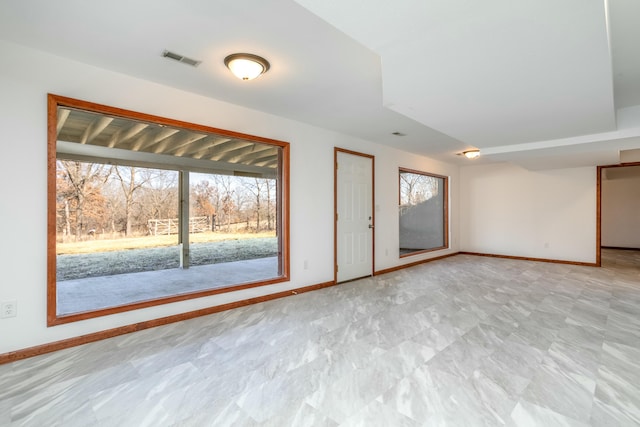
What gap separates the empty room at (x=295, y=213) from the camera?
1.73m

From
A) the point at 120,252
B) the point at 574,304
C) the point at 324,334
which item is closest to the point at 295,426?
the point at 324,334

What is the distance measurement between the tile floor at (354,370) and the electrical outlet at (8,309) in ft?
1.25

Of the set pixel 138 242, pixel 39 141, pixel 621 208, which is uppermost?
pixel 39 141

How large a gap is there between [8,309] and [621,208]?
43.9 ft

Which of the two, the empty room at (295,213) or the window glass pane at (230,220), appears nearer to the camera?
the empty room at (295,213)

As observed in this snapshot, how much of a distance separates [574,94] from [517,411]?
8.33ft

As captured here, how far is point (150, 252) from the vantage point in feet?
16.9

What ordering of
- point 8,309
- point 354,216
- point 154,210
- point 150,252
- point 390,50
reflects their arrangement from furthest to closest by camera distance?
point 150,252 < point 354,216 < point 154,210 < point 8,309 < point 390,50

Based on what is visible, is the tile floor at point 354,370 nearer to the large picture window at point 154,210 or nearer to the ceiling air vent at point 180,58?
the large picture window at point 154,210

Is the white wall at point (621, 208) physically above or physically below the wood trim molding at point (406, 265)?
above

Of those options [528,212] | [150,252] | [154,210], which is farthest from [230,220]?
[528,212]

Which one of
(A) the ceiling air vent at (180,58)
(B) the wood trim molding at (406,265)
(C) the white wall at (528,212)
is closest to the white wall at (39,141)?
(A) the ceiling air vent at (180,58)

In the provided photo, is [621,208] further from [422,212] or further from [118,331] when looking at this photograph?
[118,331]

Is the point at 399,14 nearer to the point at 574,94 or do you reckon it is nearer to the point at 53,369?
the point at 574,94
